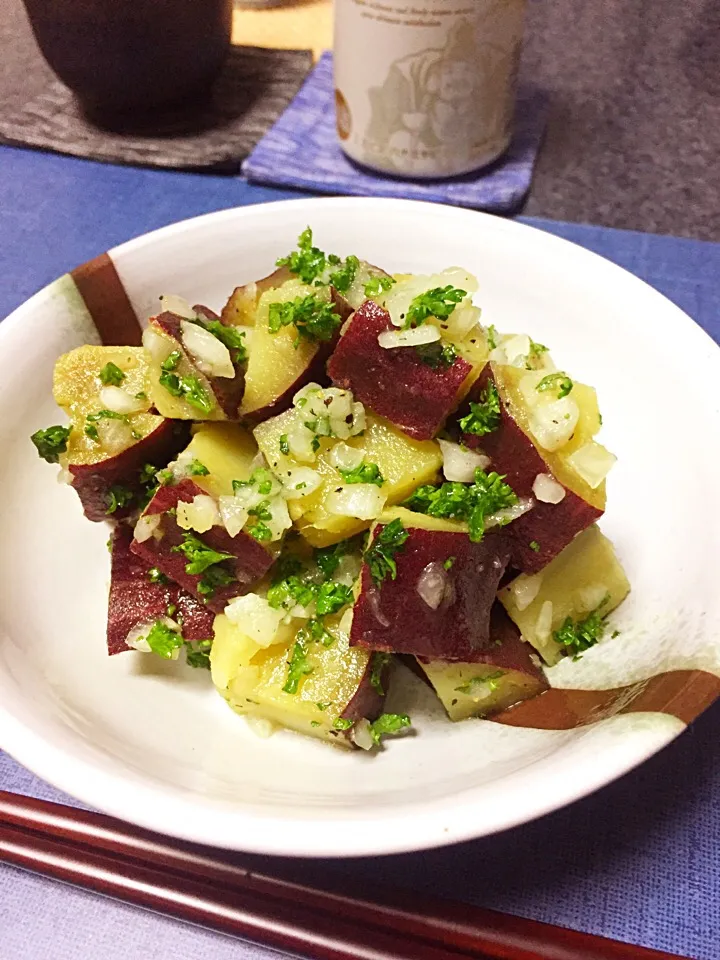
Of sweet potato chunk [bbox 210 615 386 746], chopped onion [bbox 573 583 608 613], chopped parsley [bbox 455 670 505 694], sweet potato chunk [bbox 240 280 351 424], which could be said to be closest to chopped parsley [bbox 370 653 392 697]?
sweet potato chunk [bbox 210 615 386 746]

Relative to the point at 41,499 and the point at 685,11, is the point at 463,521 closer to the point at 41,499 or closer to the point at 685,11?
the point at 41,499

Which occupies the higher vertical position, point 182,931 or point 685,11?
point 685,11

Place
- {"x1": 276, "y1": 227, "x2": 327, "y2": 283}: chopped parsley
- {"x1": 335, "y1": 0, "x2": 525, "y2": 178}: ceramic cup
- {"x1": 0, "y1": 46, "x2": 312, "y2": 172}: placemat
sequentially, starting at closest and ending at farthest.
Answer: {"x1": 276, "y1": 227, "x2": 327, "y2": 283}: chopped parsley, {"x1": 335, "y1": 0, "x2": 525, "y2": 178}: ceramic cup, {"x1": 0, "y1": 46, "x2": 312, "y2": 172}: placemat

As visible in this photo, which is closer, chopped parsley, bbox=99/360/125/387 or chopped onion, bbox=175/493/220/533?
chopped onion, bbox=175/493/220/533

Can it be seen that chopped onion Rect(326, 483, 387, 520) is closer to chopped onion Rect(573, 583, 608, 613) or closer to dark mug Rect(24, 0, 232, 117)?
A: chopped onion Rect(573, 583, 608, 613)

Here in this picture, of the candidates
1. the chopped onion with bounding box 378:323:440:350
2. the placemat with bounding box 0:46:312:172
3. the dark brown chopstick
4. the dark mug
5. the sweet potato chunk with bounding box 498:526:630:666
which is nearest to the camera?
the dark brown chopstick

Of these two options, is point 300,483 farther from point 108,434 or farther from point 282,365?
point 108,434

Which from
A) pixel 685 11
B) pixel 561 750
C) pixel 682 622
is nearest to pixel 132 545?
pixel 561 750
